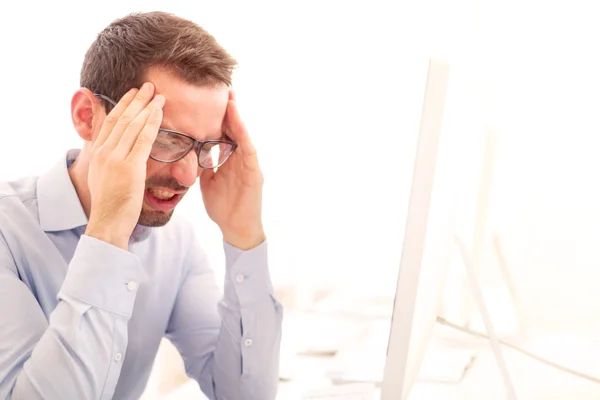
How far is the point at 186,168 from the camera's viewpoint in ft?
3.61

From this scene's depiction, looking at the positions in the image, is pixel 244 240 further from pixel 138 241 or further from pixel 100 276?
pixel 100 276

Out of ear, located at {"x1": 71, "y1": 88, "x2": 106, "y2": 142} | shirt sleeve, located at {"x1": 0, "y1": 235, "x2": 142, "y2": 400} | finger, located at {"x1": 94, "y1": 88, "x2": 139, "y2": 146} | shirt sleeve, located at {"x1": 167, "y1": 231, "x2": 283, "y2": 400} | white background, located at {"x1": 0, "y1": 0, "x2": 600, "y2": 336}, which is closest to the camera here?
shirt sleeve, located at {"x1": 0, "y1": 235, "x2": 142, "y2": 400}

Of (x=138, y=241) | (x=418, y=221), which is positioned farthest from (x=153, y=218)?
(x=418, y=221)

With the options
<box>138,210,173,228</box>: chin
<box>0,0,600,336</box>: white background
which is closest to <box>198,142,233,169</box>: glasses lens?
<box>138,210,173,228</box>: chin

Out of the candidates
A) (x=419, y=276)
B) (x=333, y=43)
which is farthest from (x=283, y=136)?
(x=419, y=276)

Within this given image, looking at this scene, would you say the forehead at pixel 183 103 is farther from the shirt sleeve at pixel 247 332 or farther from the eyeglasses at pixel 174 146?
the shirt sleeve at pixel 247 332

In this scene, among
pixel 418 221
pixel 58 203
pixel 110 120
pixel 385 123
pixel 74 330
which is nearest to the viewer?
pixel 418 221

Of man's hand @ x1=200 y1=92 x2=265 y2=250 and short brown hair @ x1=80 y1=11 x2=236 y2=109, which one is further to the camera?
man's hand @ x1=200 y1=92 x2=265 y2=250

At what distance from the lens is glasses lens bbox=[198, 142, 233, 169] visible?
1.14 meters

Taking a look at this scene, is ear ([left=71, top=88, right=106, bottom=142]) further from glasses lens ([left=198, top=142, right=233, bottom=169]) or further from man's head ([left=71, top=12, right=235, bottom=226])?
glasses lens ([left=198, top=142, right=233, bottom=169])

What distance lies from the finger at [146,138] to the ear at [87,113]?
0.50 feet

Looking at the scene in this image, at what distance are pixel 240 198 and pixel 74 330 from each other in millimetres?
457

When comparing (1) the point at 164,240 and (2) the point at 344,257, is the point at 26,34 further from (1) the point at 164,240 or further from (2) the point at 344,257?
(2) the point at 344,257

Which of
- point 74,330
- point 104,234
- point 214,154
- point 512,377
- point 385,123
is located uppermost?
point 385,123
